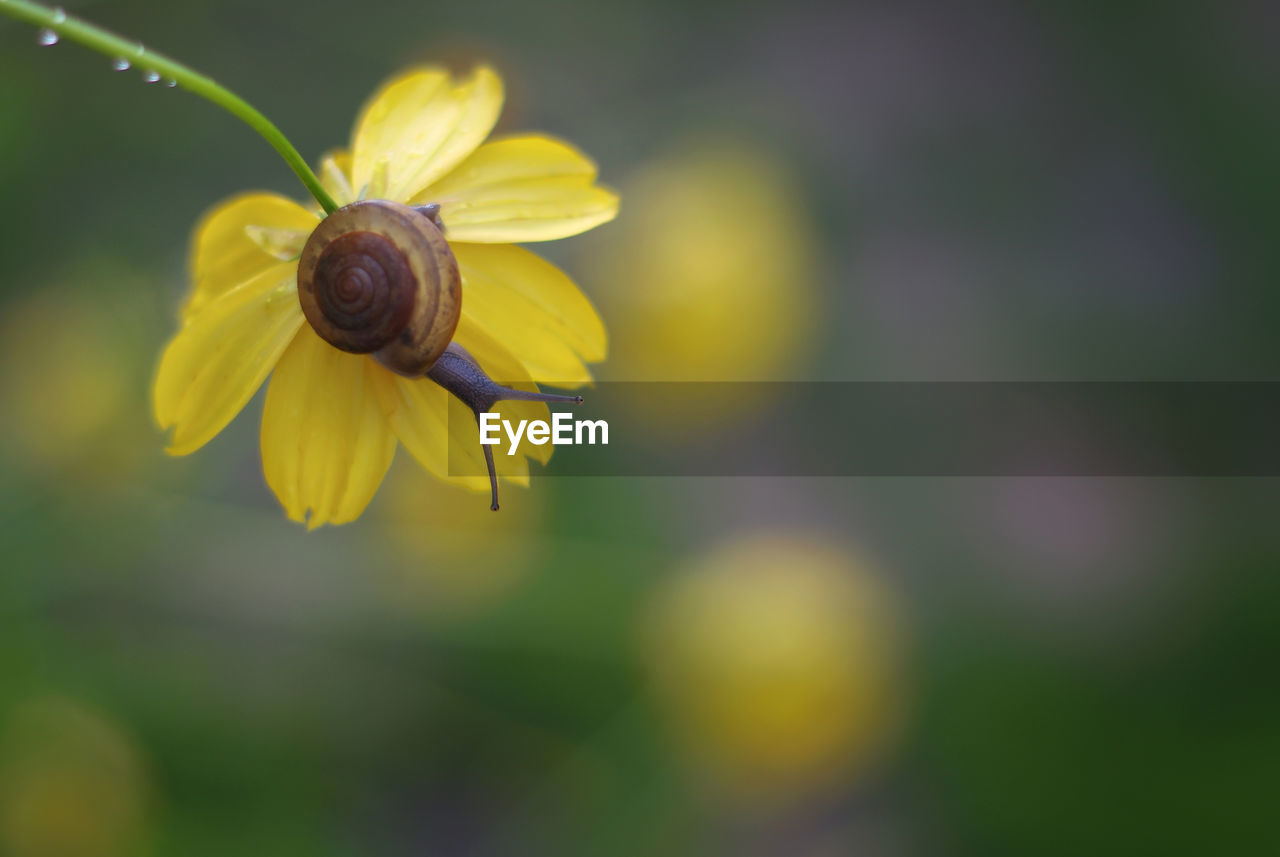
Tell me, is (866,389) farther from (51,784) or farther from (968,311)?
(51,784)

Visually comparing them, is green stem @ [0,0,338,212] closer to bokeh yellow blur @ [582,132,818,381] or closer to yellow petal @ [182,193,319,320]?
yellow petal @ [182,193,319,320]

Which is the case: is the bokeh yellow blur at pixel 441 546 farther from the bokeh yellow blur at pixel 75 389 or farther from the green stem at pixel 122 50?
the green stem at pixel 122 50

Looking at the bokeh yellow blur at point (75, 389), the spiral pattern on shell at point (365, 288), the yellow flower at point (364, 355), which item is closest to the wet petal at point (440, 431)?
the yellow flower at point (364, 355)

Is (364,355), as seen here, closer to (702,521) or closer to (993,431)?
(702,521)

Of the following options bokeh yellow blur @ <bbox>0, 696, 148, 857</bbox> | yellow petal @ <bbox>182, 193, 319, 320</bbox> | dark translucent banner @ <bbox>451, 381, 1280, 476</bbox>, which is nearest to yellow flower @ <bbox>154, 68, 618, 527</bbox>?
yellow petal @ <bbox>182, 193, 319, 320</bbox>

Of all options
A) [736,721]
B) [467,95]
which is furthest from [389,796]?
[467,95]

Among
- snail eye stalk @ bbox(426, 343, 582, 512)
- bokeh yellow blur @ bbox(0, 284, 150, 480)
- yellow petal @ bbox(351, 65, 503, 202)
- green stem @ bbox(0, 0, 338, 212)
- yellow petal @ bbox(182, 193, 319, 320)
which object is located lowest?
snail eye stalk @ bbox(426, 343, 582, 512)
